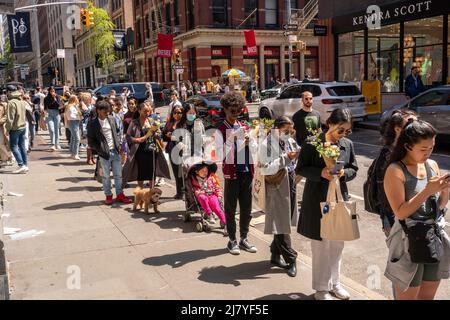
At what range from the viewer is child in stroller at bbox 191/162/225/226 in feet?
22.3

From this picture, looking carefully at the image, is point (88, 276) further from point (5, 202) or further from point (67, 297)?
point (5, 202)

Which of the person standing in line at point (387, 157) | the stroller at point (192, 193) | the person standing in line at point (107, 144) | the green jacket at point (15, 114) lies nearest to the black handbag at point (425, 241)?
the person standing in line at point (387, 157)

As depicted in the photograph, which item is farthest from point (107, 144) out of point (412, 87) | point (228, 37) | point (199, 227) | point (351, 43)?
point (228, 37)

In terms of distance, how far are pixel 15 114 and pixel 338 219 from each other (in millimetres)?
9254

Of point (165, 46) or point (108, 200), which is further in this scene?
point (165, 46)

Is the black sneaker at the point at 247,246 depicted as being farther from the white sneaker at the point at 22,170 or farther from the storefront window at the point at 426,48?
the storefront window at the point at 426,48

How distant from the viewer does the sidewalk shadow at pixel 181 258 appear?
551 centimetres

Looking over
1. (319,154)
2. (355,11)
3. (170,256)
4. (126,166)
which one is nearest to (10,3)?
(126,166)

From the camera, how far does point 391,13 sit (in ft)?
71.9

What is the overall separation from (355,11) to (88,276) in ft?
73.2

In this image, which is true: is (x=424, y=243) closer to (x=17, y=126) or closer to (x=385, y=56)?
(x=17, y=126)

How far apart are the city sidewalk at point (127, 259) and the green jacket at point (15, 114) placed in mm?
2969

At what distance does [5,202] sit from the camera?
8.56 m

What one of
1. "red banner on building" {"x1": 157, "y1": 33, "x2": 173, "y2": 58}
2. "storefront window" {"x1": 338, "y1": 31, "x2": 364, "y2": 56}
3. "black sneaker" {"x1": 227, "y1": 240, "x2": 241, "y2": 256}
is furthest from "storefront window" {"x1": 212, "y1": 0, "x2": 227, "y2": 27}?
"black sneaker" {"x1": 227, "y1": 240, "x2": 241, "y2": 256}
